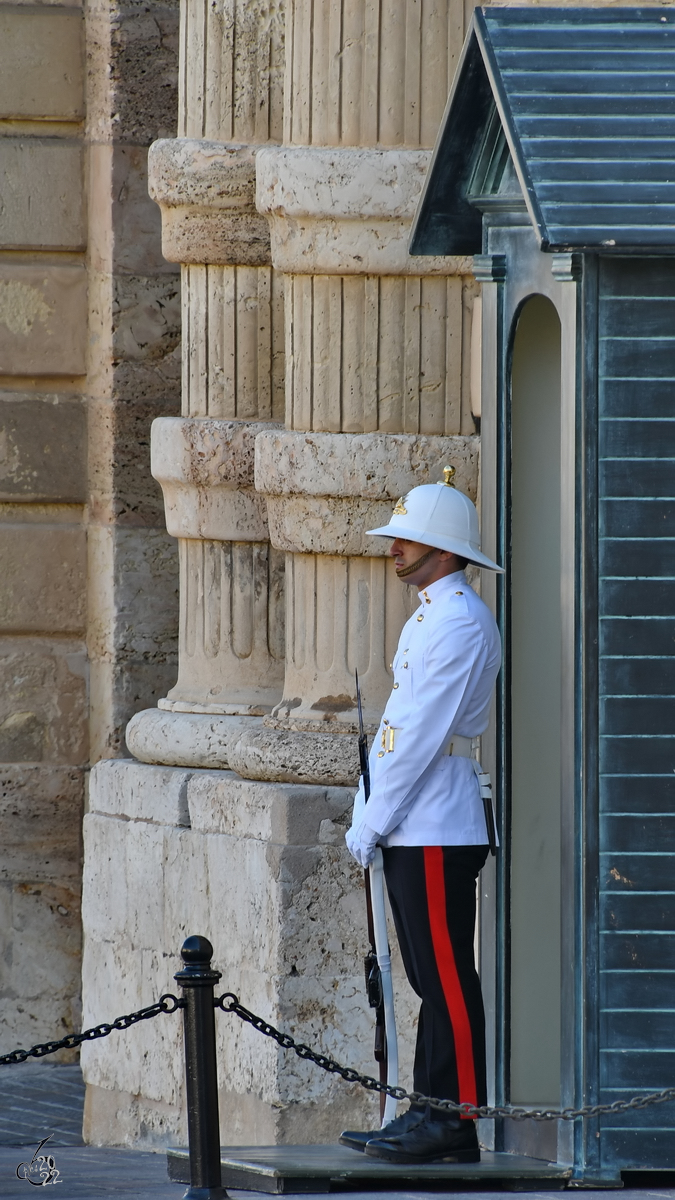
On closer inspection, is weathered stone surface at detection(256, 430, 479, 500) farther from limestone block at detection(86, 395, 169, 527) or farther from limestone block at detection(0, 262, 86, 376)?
limestone block at detection(0, 262, 86, 376)

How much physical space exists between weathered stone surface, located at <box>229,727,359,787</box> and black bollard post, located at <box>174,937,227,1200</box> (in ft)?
4.76

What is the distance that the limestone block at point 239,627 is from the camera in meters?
7.21

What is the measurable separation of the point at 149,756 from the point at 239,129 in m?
1.80

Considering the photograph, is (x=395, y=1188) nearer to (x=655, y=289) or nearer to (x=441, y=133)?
(x=655, y=289)

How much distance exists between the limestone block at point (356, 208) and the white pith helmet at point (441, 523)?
108 centimetres

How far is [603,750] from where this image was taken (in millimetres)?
5371

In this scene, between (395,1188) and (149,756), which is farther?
(149,756)

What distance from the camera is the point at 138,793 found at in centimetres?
730

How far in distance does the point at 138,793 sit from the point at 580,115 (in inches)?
105

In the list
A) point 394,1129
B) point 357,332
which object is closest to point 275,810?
point 394,1129

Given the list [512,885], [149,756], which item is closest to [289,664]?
[149,756]

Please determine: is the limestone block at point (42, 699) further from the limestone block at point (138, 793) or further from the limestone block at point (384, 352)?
the limestone block at point (384, 352)

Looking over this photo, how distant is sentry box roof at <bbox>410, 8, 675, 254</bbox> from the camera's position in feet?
17.4

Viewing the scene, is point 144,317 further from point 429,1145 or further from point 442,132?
point 429,1145
